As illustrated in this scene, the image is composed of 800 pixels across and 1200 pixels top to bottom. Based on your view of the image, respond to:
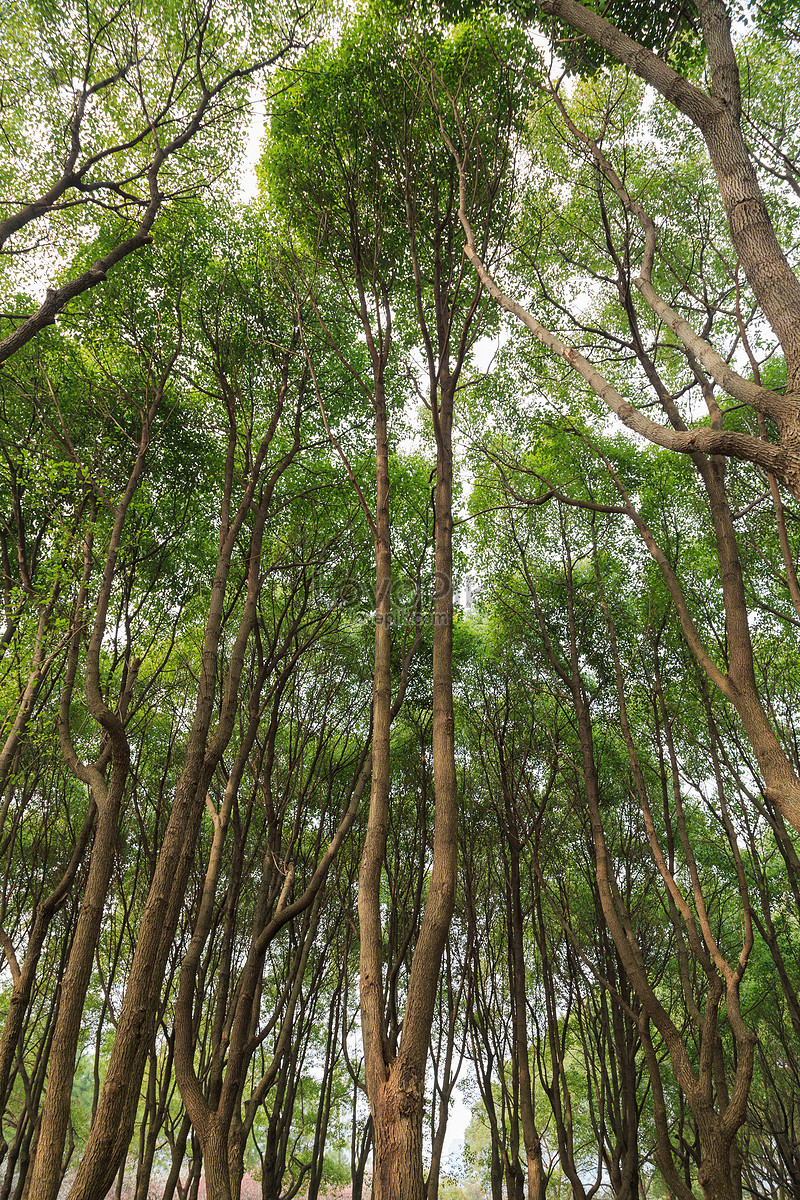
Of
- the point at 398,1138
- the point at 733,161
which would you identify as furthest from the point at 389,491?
the point at 398,1138

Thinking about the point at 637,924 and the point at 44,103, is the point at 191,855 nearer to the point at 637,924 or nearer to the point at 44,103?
the point at 44,103

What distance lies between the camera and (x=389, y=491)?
581cm

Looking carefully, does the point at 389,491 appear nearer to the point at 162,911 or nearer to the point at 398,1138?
the point at 162,911

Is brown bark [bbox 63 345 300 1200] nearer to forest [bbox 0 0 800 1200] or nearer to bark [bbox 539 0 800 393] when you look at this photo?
forest [bbox 0 0 800 1200]

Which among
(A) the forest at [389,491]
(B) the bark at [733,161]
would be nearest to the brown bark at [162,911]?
(A) the forest at [389,491]

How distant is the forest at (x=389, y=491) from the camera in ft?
14.3

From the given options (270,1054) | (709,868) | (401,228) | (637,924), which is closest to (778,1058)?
(709,868)

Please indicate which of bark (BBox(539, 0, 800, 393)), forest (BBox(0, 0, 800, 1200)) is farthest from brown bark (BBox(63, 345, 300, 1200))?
bark (BBox(539, 0, 800, 393))

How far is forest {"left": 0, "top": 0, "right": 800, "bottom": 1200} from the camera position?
4348 mm

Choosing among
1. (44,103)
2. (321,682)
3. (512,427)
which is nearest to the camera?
(44,103)

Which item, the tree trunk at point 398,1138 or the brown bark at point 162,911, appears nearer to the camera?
Answer: the tree trunk at point 398,1138

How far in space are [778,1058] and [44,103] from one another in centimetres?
2561

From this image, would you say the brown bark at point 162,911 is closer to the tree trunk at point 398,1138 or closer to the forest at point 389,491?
the forest at point 389,491

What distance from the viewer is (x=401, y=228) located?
642 cm
